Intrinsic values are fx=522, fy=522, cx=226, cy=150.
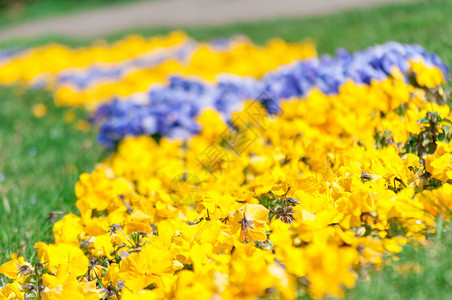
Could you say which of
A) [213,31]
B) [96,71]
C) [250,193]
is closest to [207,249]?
[250,193]

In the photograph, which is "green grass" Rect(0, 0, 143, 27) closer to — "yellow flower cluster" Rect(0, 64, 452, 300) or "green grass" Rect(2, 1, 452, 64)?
"green grass" Rect(2, 1, 452, 64)

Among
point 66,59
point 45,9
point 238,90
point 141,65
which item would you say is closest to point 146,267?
point 238,90

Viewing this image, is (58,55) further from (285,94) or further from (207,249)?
(207,249)

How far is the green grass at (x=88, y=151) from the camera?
1.25 metres

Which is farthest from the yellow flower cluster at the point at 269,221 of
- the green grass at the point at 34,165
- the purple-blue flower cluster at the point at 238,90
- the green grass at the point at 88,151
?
the purple-blue flower cluster at the point at 238,90

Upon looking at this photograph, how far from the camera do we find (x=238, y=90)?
4367 mm

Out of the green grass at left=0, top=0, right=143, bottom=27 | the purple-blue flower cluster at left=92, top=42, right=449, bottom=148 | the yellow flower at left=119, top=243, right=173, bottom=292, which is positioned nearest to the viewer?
the yellow flower at left=119, top=243, right=173, bottom=292

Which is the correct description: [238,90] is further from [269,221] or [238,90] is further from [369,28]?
[269,221]

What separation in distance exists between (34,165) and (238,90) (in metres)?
1.72

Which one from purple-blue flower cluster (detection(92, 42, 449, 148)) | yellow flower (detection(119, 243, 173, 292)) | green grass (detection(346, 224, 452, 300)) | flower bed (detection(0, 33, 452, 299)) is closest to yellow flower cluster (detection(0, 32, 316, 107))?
purple-blue flower cluster (detection(92, 42, 449, 148))

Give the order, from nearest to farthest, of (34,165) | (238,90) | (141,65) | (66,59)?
1. (34,165)
2. (238,90)
3. (141,65)
4. (66,59)

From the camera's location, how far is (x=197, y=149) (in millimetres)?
3365

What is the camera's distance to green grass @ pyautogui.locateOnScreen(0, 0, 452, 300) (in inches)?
49.3

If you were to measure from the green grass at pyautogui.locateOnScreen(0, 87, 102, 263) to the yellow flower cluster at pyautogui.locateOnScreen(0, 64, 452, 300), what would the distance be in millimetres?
415
